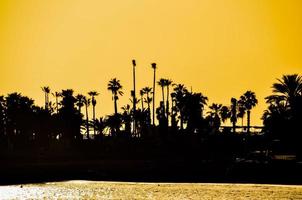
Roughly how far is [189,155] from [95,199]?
63969 mm

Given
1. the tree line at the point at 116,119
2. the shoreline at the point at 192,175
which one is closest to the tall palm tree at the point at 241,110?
the tree line at the point at 116,119

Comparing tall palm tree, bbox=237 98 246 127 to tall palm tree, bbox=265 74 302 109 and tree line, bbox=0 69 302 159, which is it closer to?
tree line, bbox=0 69 302 159

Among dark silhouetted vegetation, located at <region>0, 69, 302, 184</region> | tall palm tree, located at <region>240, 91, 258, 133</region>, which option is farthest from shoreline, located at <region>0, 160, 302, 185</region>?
tall palm tree, located at <region>240, 91, 258, 133</region>

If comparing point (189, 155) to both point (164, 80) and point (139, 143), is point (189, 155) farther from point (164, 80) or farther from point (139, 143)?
point (164, 80)

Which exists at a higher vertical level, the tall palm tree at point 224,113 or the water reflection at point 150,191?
the tall palm tree at point 224,113

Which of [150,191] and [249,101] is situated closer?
[150,191]

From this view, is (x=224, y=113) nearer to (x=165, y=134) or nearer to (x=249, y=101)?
(x=249, y=101)

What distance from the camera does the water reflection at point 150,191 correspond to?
5019 cm

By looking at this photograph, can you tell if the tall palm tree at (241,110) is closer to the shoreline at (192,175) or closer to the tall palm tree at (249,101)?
the tall palm tree at (249,101)

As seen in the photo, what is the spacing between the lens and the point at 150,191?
182ft

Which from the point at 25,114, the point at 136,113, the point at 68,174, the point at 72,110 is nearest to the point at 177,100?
the point at 136,113

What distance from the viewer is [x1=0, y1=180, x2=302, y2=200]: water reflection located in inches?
1976

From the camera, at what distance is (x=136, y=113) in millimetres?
161000

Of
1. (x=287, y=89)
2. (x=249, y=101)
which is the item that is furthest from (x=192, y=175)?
(x=249, y=101)
